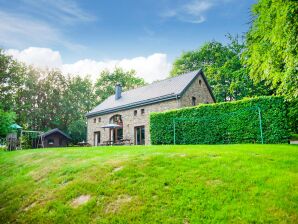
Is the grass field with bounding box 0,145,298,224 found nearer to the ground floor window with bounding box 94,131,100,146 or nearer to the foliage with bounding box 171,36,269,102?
the ground floor window with bounding box 94,131,100,146

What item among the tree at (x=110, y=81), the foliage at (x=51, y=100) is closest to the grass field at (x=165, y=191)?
the foliage at (x=51, y=100)

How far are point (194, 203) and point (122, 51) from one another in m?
11.3

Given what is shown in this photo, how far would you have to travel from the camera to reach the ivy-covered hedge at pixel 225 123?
12422 mm

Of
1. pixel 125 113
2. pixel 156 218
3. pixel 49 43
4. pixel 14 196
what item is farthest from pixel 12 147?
pixel 156 218

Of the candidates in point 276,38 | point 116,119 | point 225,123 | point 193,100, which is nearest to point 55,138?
point 116,119

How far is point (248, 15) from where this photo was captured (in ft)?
27.7

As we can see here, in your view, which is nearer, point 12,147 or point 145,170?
point 145,170

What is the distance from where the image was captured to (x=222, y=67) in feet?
111

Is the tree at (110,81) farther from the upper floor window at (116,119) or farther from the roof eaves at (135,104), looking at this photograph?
the upper floor window at (116,119)

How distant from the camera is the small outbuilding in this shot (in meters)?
34.9

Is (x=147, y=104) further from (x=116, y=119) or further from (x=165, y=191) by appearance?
(x=165, y=191)

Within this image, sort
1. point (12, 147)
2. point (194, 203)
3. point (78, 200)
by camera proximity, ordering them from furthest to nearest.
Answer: point (12, 147) → point (78, 200) → point (194, 203)

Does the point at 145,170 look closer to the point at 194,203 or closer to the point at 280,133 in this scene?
the point at 194,203

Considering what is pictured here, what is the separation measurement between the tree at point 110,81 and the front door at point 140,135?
2558 cm
